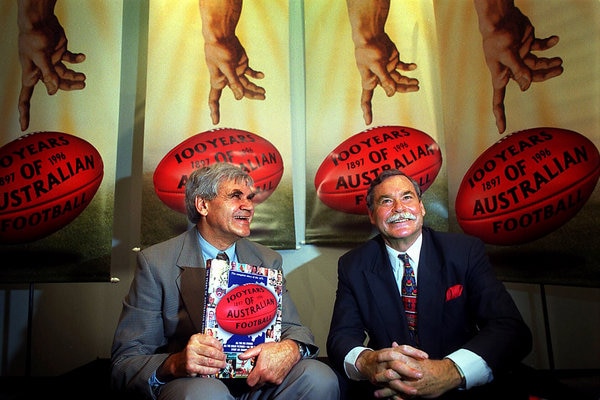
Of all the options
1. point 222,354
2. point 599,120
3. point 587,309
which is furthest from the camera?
point 587,309

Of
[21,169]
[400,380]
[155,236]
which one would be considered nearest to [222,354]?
[400,380]

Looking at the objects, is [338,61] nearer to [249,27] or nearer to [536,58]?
[249,27]

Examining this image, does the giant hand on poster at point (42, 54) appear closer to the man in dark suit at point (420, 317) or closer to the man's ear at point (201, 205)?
the man's ear at point (201, 205)

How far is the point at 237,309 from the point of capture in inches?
57.5

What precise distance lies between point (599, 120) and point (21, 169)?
323 cm

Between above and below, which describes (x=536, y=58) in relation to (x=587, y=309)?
above

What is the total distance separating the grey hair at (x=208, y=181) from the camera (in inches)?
74.2

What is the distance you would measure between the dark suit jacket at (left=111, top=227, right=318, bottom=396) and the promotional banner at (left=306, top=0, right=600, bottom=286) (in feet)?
4.02

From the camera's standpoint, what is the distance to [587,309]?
2.69 m

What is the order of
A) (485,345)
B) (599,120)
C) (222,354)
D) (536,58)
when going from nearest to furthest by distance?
(222,354), (485,345), (599,120), (536,58)

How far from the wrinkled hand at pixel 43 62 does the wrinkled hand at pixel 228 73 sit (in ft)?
2.66

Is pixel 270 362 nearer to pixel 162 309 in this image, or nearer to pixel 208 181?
pixel 162 309

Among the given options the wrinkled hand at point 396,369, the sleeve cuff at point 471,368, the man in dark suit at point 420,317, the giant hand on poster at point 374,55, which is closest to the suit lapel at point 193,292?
the man in dark suit at point 420,317

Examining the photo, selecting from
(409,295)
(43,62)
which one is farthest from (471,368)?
(43,62)
